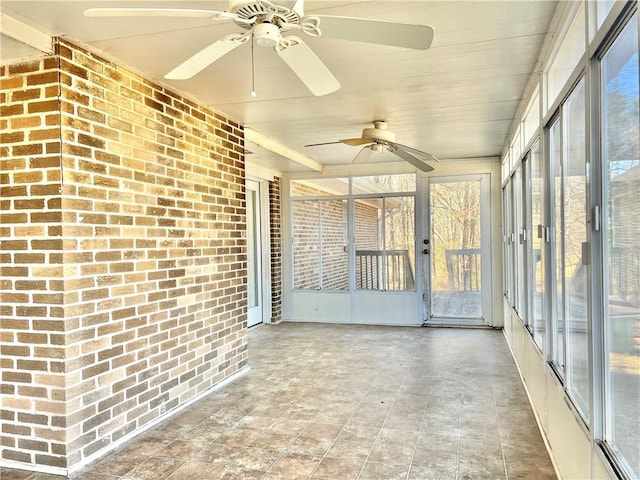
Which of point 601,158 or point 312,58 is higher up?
point 312,58

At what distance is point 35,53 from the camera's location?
7.84 feet

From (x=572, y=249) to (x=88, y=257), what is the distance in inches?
102

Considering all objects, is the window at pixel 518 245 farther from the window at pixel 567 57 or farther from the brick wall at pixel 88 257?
the brick wall at pixel 88 257

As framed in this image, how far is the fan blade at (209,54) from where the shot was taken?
5.68 ft

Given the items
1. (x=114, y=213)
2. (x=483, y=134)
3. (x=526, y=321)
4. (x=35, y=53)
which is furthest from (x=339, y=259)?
(x=35, y=53)

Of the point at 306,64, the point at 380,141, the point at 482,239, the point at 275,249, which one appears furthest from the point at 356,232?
the point at 306,64

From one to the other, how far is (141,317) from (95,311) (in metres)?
0.40

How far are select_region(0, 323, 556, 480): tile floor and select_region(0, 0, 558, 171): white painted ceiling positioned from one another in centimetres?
240

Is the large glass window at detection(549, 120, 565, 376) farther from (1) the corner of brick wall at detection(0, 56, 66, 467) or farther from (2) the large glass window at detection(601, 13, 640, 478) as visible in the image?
(1) the corner of brick wall at detection(0, 56, 66, 467)

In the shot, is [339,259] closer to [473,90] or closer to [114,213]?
[473,90]

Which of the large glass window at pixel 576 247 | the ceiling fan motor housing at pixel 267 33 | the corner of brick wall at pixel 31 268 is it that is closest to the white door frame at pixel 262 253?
the corner of brick wall at pixel 31 268

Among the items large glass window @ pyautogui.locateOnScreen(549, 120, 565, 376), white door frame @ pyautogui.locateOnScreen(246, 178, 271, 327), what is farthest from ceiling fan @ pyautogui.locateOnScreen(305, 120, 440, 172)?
white door frame @ pyautogui.locateOnScreen(246, 178, 271, 327)

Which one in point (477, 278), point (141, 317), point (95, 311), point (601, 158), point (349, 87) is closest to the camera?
point (601, 158)

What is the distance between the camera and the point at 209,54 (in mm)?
1916
